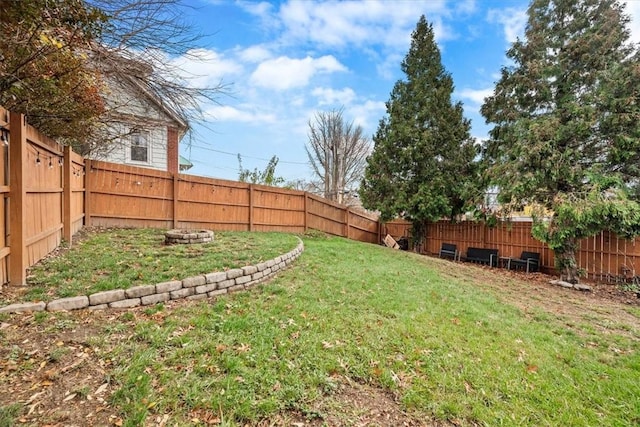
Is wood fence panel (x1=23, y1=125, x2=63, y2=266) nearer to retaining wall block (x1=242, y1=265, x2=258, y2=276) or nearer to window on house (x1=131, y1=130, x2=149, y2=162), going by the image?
retaining wall block (x1=242, y1=265, x2=258, y2=276)

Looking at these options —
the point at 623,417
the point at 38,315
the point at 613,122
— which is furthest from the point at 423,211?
the point at 38,315

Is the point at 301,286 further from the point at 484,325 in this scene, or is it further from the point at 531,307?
the point at 531,307

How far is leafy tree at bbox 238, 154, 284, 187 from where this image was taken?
1490cm

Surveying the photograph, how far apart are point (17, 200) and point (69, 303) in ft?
4.01

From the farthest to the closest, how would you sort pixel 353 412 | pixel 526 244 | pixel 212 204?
1. pixel 526 244
2. pixel 212 204
3. pixel 353 412

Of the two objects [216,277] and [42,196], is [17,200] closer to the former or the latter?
[42,196]

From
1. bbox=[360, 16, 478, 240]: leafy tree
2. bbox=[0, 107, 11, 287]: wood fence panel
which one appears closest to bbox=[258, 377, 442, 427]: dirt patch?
bbox=[0, 107, 11, 287]: wood fence panel

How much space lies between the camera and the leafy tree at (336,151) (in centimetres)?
1895

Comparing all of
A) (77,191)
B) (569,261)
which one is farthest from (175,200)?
(569,261)

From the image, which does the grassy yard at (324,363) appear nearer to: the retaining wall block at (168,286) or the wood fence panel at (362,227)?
the retaining wall block at (168,286)

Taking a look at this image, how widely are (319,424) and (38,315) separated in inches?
108

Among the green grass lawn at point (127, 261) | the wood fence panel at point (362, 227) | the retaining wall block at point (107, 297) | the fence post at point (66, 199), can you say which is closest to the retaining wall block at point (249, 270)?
the green grass lawn at point (127, 261)

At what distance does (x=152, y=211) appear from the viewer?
7.71 metres

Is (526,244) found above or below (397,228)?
below
